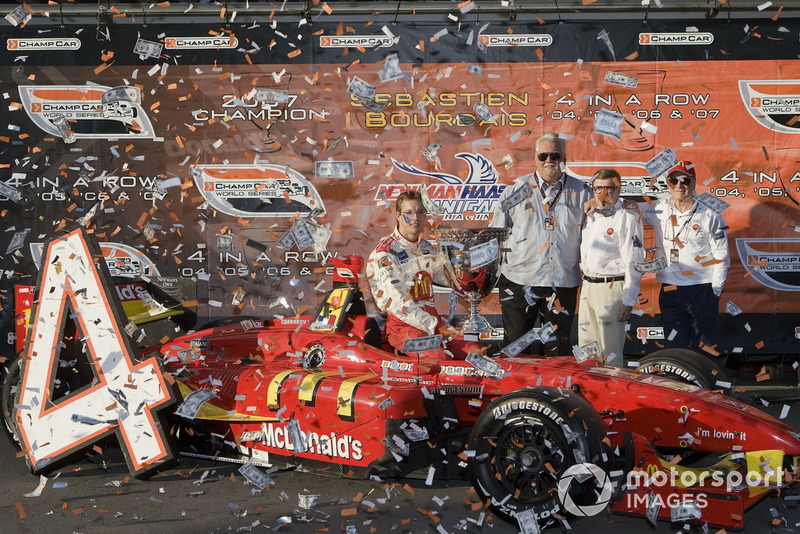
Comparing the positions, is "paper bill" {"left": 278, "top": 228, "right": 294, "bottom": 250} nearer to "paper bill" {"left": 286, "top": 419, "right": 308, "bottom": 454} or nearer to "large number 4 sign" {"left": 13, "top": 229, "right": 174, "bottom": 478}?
"large number 4 sign" {"left": 13, "top": 229, "right": 174, "bottom": 478}

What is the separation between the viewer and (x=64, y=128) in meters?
9.35

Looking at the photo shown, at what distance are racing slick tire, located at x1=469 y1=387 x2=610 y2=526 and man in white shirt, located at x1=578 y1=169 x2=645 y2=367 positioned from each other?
2670mm

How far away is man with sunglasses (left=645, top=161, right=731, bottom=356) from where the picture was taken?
8.10m

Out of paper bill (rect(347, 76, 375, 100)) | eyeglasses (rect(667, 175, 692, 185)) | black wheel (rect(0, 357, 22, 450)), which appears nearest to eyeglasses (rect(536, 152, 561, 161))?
eyeglasses (rect(667, 175, 692, 185))

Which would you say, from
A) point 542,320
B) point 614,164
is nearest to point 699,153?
point 614,164

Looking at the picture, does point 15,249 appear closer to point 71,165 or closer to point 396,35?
point 71,165

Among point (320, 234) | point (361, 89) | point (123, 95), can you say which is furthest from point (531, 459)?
point (123, 95)

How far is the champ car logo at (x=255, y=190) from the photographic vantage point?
30.7 ft

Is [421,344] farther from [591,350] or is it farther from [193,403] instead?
[591,350]

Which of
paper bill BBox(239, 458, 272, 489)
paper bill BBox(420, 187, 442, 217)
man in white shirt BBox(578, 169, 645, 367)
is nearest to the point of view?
paper bill BBox(239, 458, 272, 489)

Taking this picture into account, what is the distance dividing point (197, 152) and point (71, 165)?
1.30m

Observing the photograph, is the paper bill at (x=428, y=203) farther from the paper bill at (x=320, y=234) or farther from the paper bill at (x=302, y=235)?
the paper bill at (x=302, y=235)

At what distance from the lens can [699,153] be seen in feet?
30.0

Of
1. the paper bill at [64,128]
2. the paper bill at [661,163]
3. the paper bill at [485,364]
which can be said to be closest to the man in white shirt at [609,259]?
the paper bill at [661,163]
